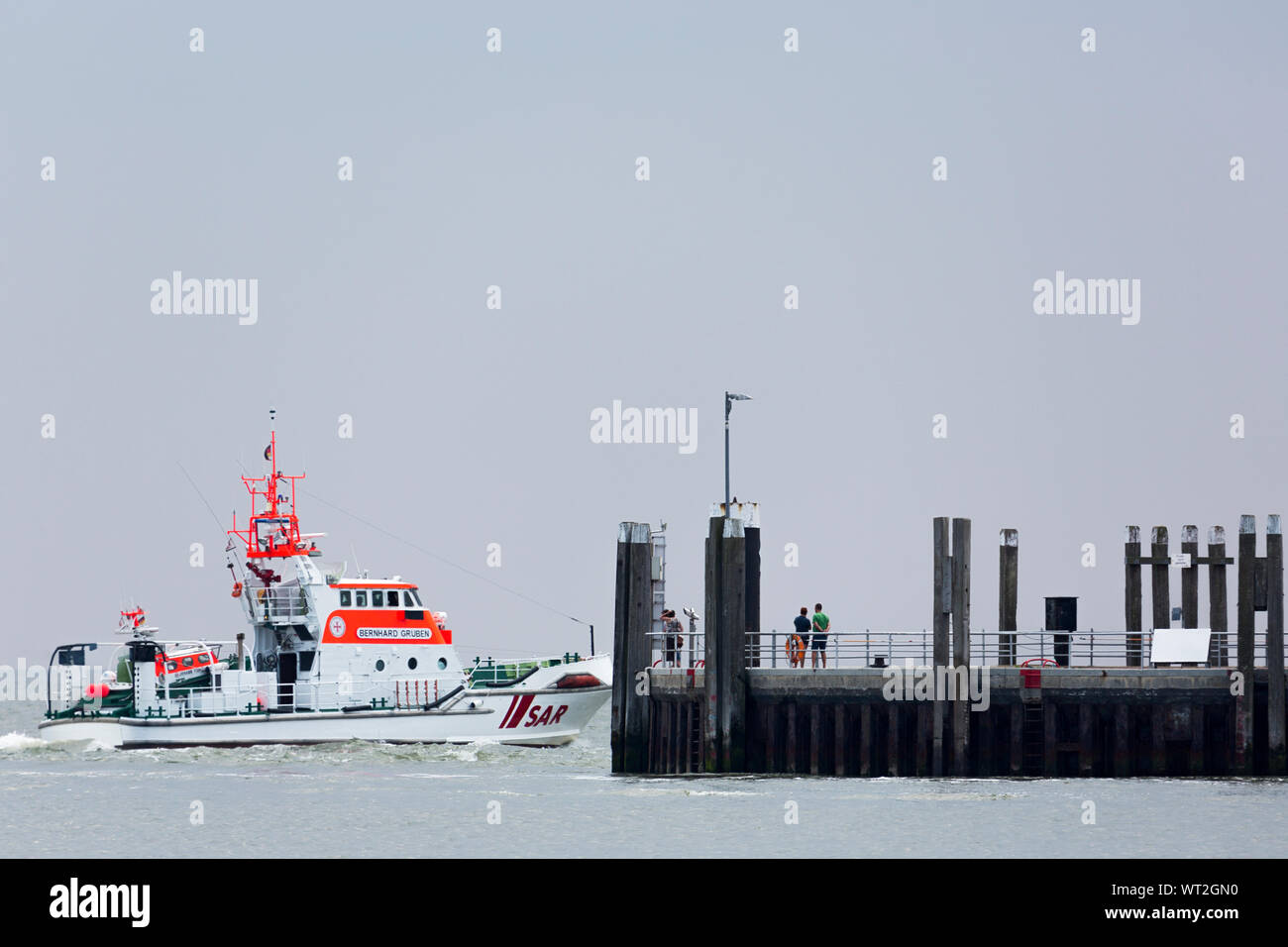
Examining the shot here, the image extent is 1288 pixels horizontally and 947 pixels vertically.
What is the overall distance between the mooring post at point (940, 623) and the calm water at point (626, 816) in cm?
55

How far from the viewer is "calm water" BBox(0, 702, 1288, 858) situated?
A: 85.0ft

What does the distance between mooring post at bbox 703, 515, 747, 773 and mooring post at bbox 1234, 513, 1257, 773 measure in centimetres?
758

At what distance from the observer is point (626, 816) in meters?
28.9

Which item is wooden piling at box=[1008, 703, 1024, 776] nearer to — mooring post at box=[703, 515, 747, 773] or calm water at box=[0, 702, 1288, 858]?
calm water at box=[0, 702, 1288, 858]

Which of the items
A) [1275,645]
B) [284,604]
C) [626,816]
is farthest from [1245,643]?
[284,604]

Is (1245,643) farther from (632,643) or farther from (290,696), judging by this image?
(290,696)

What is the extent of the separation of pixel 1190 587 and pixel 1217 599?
1.97m

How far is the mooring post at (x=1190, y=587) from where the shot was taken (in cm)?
3438

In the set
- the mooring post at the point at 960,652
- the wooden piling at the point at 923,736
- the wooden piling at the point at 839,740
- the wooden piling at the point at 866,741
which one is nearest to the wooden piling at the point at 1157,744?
the mooring post at the point at 960,652

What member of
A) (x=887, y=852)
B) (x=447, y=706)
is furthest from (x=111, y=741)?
(x=887, y=852)
